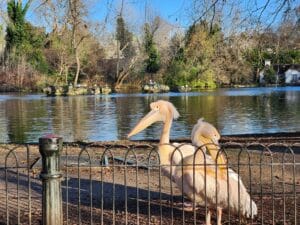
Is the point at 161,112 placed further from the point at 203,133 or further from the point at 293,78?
the point at 293,78

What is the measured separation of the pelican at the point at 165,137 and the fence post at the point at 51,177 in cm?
175

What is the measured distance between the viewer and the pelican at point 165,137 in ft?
22.3

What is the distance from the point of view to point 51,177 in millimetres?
4969

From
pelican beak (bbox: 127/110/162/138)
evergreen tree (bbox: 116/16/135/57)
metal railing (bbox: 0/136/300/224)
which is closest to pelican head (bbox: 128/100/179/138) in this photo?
pelican beak (bbox: 127/110/162/138)

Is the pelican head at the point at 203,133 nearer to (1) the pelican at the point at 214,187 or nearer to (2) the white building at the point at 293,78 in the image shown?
(1) the pelican at the point at 214,187

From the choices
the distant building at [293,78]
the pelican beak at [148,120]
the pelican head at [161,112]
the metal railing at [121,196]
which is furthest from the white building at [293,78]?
the pelican beak at [148,120]

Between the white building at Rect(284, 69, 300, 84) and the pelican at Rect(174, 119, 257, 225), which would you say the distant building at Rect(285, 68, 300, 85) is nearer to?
the white building at Rect(284, 69, 300, 84)

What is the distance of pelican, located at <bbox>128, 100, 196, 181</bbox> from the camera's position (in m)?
6.80

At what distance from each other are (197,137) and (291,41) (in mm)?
7220

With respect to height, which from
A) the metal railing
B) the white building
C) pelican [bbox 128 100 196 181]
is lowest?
the metal railing

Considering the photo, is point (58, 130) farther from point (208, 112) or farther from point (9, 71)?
point (9, 71)

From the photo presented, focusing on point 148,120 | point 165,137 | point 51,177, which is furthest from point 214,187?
point 51,177

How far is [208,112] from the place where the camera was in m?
35.1

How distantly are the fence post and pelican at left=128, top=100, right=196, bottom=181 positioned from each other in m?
1.75
